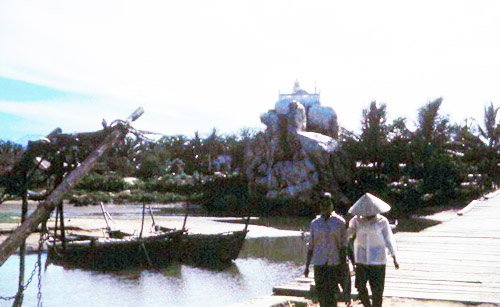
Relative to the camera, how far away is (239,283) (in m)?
18.6

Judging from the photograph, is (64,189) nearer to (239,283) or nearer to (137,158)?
(239,283)

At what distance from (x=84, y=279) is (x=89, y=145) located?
1346cm

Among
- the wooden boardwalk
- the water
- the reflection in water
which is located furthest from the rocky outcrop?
the wooden boardwalk

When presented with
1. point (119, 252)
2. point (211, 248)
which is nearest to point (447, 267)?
point (211, 248)

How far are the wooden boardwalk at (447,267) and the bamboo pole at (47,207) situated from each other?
3689mm

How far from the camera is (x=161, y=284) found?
18.6 metres

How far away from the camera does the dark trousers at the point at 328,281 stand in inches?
270

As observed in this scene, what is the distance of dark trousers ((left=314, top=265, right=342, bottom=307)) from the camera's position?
6.86 metres

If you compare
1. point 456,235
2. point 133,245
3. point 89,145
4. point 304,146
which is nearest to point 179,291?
point 133,245

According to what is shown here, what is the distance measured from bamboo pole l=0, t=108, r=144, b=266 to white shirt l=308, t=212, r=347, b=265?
98.9 inches

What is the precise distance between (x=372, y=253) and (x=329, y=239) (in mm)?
557

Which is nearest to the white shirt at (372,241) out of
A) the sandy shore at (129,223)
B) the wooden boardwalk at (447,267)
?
the wooden boardwalk at (447,267)

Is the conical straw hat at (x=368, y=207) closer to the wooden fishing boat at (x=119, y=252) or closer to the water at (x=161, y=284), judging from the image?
the water at (x=161, y=284)

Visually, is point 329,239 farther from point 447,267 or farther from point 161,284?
point 161,284
